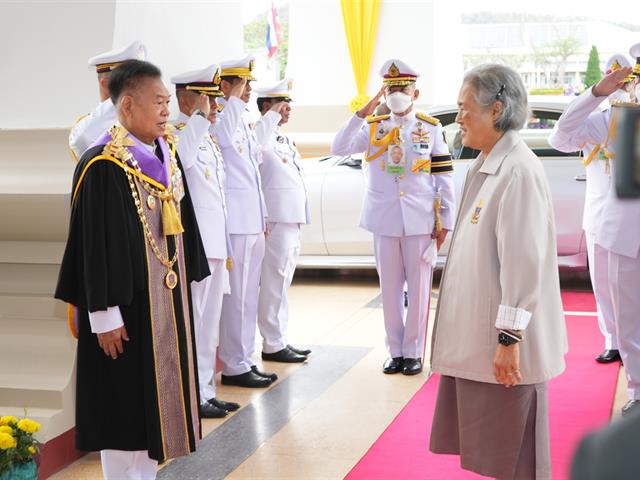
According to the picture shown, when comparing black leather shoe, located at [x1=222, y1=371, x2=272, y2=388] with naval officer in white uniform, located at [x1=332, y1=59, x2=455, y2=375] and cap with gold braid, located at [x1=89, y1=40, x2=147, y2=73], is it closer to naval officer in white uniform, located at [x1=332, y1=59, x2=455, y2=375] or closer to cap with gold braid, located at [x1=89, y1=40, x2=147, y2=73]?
naval officer in white uniform, located at [x1=332, y1=59, x2=455, y2=375]

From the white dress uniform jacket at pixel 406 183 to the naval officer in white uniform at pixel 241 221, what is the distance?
0.60 m

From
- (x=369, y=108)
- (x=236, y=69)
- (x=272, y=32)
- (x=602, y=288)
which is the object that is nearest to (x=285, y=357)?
(x=369, y=108)

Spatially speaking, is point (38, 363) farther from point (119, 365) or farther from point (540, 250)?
point (540, 250)

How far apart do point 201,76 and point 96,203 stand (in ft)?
4.89

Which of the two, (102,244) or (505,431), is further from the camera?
(102,244)

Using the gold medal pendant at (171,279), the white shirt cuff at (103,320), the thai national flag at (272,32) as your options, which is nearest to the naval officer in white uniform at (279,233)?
the gold medal pendant at (171,279)

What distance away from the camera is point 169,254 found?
2.83 meters

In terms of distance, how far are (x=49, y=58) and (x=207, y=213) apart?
96 centimetres

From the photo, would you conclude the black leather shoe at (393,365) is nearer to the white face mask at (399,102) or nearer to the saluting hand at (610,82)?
the white face mask at (399,102)

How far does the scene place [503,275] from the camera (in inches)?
93.4

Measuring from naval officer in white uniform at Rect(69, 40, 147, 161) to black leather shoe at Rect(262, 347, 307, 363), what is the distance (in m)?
2.07

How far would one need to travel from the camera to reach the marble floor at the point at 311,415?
3432 mm

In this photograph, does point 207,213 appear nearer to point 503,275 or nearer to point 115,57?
point 115,57

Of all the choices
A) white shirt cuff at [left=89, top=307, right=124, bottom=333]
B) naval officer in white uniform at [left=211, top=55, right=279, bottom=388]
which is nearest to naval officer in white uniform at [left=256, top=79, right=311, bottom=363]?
naval officer in white uniform at [left=211, top=55, right=279, bottom=388]
